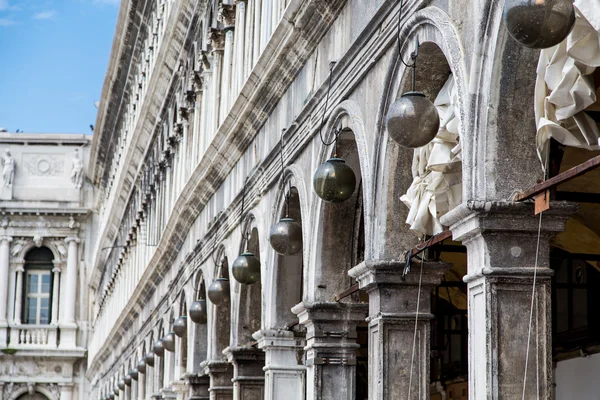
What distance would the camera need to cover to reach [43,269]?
6206 cm

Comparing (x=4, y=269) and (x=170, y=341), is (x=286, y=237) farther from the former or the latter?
(x=4, y=269)

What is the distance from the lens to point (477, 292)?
9.44 meters

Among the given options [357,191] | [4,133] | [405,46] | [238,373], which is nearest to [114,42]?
[4,133]

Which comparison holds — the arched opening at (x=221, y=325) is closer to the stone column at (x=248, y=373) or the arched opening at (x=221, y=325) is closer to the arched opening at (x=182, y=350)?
the stone column at (x=248, y=373)

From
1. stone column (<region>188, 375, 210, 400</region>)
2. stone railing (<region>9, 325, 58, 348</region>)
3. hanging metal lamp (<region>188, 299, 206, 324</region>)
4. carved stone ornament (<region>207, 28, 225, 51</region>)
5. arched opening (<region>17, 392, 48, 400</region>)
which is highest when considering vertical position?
carved stone ornament (<region>207, 28, 225, 51</region>)

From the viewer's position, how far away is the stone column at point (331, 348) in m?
14.9

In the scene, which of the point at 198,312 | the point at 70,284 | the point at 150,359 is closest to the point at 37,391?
the point at 70,284

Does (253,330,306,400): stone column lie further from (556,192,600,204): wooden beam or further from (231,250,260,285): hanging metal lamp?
(556,192,600,204): wooden beam

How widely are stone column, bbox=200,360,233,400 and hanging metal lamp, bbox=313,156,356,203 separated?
10557 mm

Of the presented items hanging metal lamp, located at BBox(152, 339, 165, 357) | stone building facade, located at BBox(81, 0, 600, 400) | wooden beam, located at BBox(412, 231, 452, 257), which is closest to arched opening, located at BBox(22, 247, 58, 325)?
stone building facade, located at BBox(81, 0, 600, 400)

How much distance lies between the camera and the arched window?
61594 millimetres

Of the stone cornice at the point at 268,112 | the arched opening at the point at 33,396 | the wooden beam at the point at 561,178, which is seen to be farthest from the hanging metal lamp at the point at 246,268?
the arched opening at the point at 33,396

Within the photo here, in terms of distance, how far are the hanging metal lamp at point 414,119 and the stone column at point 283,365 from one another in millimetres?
8179

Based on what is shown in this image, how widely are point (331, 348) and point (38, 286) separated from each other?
48702 mm
